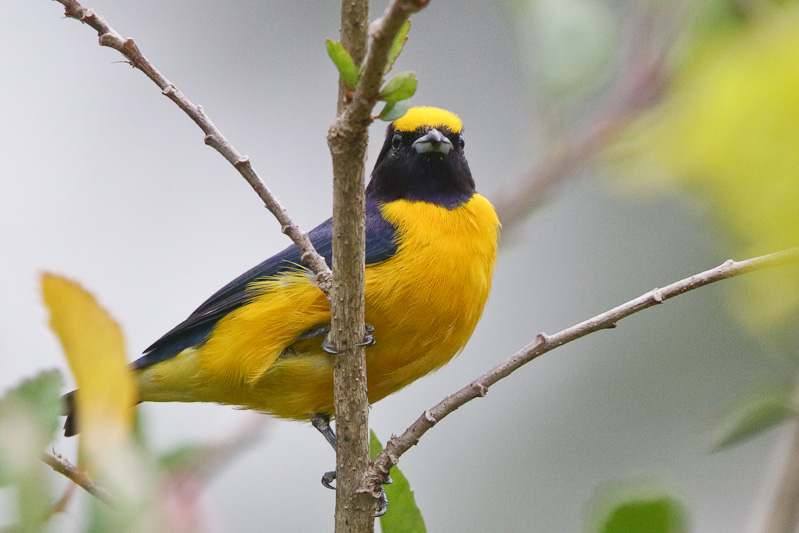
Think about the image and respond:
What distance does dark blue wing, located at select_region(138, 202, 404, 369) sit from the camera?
12.4ft

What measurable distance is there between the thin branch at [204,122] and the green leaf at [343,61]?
0.69m

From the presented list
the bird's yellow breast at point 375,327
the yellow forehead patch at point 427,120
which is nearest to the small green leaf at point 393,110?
the bird's yellow breast at point 375,327

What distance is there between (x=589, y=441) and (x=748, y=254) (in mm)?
5911

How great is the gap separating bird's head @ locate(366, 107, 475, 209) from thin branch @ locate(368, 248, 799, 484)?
1715mm

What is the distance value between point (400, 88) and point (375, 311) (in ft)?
6.63

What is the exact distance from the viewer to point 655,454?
6414mm

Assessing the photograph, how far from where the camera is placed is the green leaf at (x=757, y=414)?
1.40 metres

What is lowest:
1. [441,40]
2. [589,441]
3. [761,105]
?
[761,105]

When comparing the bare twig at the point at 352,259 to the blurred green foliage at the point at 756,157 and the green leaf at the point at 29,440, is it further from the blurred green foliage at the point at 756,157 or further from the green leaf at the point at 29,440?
the green leaf at the point at 29,440

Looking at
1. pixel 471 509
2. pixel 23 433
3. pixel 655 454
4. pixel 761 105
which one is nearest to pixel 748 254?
pixel 761 105

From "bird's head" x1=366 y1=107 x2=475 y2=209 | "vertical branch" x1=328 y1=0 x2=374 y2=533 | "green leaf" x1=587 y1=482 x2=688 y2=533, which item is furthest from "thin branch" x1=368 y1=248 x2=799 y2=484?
"bird's head" x1=366 y1=107 x2=475 y2=209

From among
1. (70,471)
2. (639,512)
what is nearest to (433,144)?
(70,471)

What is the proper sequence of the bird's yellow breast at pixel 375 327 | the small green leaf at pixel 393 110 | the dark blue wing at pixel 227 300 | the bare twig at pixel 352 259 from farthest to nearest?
the dark blue wing at pixel 227 300
the bird's yellow breast at pixel 375 327
the bare twig at pixel 352 259
the small green leaf at pixel 393 110

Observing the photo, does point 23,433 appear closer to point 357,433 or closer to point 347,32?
point 347,32
